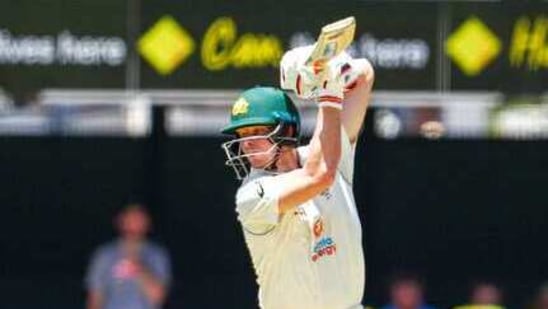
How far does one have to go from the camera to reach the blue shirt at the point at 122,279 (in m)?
9.73

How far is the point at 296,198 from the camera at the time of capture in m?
4.80

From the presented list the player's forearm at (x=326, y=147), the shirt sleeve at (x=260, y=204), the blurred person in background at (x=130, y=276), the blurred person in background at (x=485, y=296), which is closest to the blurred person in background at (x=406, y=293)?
the blurred person in background at (x=485, y=296)

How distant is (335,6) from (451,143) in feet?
4.19

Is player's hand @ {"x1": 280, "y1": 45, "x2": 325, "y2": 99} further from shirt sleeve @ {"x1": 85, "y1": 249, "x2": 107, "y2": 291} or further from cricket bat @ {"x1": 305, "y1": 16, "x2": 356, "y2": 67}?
shirt sleeve @ {"x1": 85, "y1": 249, "x2": 107, "y2": 291}

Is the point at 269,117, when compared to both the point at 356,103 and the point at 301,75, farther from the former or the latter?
the point at 356,103

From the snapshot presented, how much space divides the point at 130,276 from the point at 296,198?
5.00 metres

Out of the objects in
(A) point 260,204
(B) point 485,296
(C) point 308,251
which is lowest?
(B) point 485,296

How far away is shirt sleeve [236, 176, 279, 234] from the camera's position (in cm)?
482

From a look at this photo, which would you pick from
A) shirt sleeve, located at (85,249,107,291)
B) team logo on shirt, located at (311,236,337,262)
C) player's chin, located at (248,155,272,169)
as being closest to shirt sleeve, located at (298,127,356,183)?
player's chin, located at (248,155,272,169)

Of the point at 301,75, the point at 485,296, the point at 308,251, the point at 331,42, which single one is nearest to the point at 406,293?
the point at 485,296

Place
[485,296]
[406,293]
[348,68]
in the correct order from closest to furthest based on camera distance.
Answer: [348,68] < [406,293] < [485,296]

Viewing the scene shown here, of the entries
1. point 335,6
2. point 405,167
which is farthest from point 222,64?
point 405,167

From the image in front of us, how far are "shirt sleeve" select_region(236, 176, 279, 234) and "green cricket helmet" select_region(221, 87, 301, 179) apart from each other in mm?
95

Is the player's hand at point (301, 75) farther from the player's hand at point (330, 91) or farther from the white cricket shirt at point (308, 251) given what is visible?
the white cricket shirt at point (308, 251)
